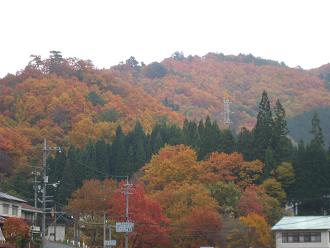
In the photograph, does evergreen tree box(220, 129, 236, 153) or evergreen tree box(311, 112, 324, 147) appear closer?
evergreen tree box(311, 112, 324, 147)

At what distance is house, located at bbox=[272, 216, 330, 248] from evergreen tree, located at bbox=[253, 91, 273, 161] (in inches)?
750

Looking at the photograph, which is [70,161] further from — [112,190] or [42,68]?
[42,68]

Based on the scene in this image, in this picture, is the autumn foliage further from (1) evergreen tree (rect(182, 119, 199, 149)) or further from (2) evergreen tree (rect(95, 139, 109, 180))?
(1) evergreen tree (rect(182, 119, 199, 149))

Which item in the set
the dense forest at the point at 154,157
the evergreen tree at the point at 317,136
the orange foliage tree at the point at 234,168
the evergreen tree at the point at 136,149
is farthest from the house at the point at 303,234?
the evergreen tree at the point at 136,149

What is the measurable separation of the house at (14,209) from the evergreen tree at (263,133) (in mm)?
24921

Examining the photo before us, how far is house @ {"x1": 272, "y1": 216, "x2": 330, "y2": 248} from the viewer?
179 ft

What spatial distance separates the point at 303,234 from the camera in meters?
55.1

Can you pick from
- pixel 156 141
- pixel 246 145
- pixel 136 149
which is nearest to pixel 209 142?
pixel 246 145

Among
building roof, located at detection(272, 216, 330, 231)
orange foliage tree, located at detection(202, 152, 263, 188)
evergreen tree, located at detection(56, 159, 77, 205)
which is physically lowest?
building roof, located at detection(272, 216, 330, 231)

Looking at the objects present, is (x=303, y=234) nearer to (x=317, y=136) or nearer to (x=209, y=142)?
(x=317, y=136)

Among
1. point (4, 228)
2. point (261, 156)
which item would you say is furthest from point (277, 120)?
point (4, 228)

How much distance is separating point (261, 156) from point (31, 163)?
29.1m

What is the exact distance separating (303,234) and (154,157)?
2259 centimetres

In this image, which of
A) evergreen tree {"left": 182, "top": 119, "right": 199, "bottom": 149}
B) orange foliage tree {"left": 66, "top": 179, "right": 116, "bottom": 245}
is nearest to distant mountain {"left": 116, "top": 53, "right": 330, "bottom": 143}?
evergreen tree {"left": 182, "top": 119, "right": 199, "bottom": 149}
